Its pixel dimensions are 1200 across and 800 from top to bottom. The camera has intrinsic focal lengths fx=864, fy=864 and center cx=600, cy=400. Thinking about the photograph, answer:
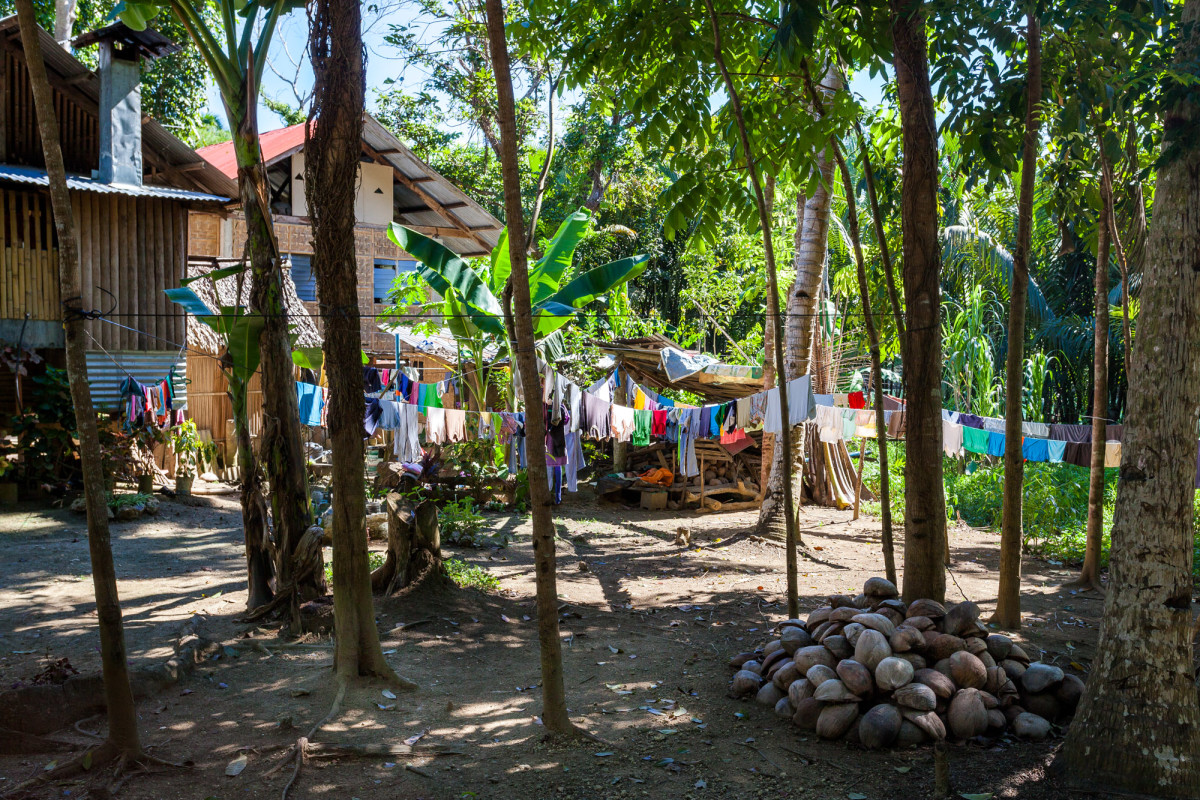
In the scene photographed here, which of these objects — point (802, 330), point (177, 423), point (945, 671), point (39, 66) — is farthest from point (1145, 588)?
point (177, 423)

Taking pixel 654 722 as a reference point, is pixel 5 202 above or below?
above

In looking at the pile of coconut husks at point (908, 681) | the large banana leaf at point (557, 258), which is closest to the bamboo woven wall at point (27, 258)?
the large banana leaf at point (557, 258)

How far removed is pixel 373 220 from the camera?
1841 centimetres

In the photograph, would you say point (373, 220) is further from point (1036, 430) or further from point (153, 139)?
point (1036, 430)

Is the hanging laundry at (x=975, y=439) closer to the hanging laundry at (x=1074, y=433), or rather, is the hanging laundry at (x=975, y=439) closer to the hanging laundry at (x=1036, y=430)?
the hanging laundry at (x=1036, y=430)

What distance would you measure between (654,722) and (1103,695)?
254 centimetres

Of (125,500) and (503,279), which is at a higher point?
(503,279)

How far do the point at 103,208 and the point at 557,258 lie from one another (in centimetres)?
676

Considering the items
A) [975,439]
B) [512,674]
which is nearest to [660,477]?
[975,439]

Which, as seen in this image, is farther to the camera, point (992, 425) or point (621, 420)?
point (621, 420)

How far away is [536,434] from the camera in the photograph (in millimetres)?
4906

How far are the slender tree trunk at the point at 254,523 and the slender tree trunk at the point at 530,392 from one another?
150 inches

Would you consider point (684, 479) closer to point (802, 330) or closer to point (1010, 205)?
point (802, 330)

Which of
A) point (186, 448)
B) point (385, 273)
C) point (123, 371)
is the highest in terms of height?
point (385, 273)
